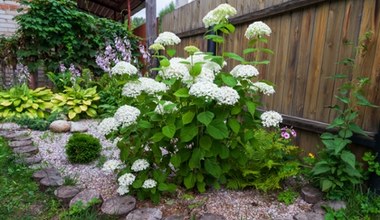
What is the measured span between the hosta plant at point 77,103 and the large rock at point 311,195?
329 cm

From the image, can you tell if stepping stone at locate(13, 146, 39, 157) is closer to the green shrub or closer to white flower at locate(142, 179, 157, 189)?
the green shrub

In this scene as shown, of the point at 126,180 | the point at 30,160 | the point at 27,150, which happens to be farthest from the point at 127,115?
the point at 27,150

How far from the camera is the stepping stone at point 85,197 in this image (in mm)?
1783

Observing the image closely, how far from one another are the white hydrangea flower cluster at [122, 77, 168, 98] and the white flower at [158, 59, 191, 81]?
0.08 meters

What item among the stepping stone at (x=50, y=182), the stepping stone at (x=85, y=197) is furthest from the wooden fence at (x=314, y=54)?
the stepping stone at (x=50, y=182)

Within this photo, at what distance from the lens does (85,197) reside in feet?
5.97

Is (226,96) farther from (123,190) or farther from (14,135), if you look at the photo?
(14,135)

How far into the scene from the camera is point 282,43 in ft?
8.56

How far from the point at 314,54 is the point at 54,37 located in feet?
16.6

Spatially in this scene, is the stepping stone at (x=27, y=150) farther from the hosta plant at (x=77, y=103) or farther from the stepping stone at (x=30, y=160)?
the hosta plant at (x=77, y=103)

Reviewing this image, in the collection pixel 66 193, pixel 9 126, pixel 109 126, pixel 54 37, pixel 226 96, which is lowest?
pixel 66 193

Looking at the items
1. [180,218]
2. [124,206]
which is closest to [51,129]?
[124,206]

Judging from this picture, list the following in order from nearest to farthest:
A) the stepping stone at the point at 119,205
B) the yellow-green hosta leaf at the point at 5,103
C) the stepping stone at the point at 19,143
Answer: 1. the stepping stone at the point at 119,205
2. the stepping stone at the point at 19,143
3. the yellow-green hosta leaf at the point at 5,103

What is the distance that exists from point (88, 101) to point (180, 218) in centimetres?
307
